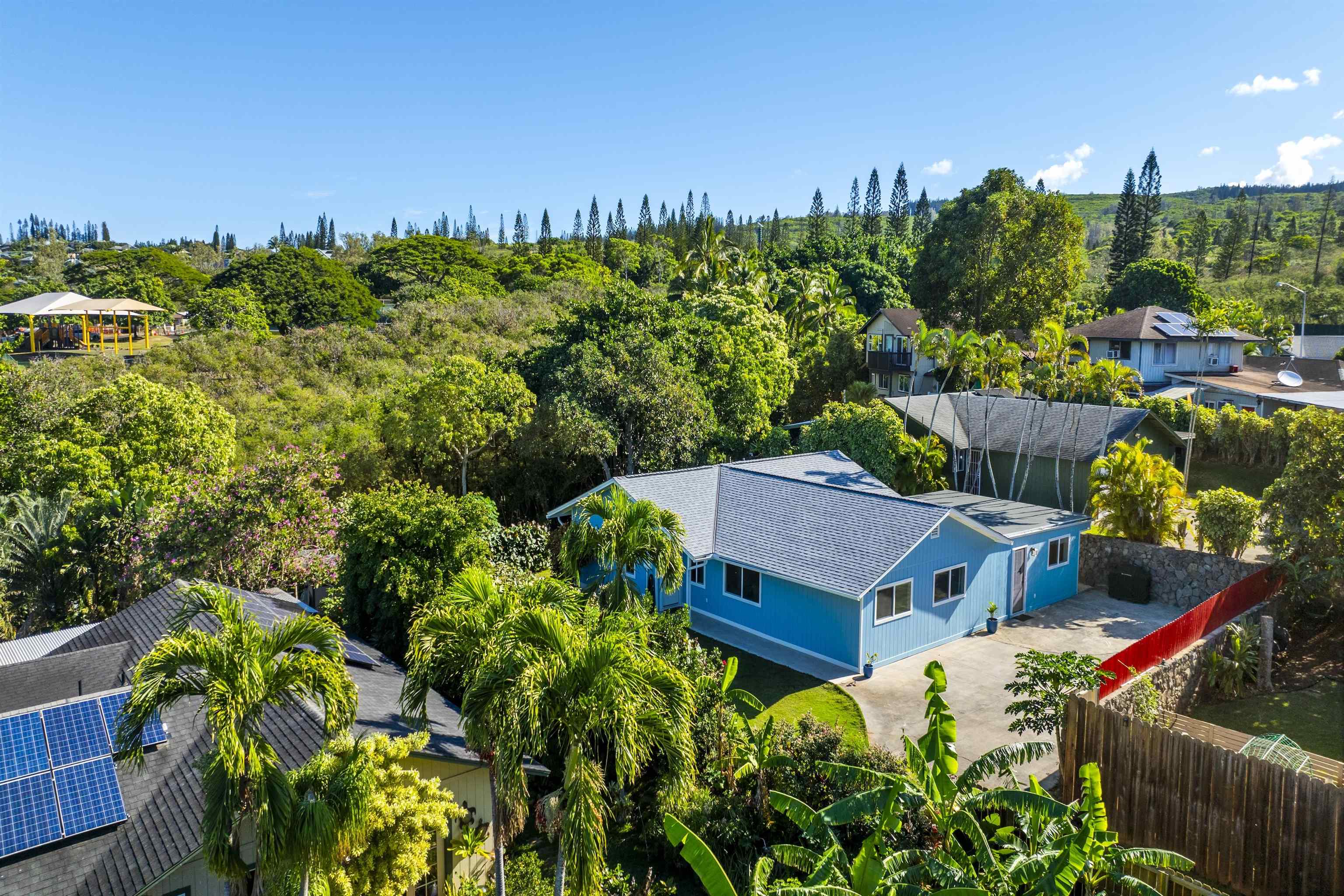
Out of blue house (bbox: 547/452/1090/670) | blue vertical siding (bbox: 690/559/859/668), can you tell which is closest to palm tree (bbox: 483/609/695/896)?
blue house (bbox: 547/452/1090/670)

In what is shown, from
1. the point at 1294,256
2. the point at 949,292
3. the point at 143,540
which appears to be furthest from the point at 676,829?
the point at 1294,256

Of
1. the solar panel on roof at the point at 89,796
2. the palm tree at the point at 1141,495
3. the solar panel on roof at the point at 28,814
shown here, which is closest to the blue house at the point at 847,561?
the palm tree at the point at 1141,495

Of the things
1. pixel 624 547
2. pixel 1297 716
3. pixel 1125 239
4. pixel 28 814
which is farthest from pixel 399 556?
pixel 1125 239

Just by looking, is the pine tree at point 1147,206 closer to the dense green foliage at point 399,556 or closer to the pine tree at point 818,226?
the pine tree at point 818,226

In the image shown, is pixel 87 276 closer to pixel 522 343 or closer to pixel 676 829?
pixel 522 343

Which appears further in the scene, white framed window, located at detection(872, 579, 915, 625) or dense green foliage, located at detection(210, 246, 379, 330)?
dense green foliage, located at detection(210, 246, 379, 330)

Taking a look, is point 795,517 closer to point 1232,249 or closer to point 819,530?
point 819,530

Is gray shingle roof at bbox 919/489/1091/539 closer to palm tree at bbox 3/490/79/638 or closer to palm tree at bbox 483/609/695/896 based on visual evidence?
palm tree at bbox 483/609/695/896
